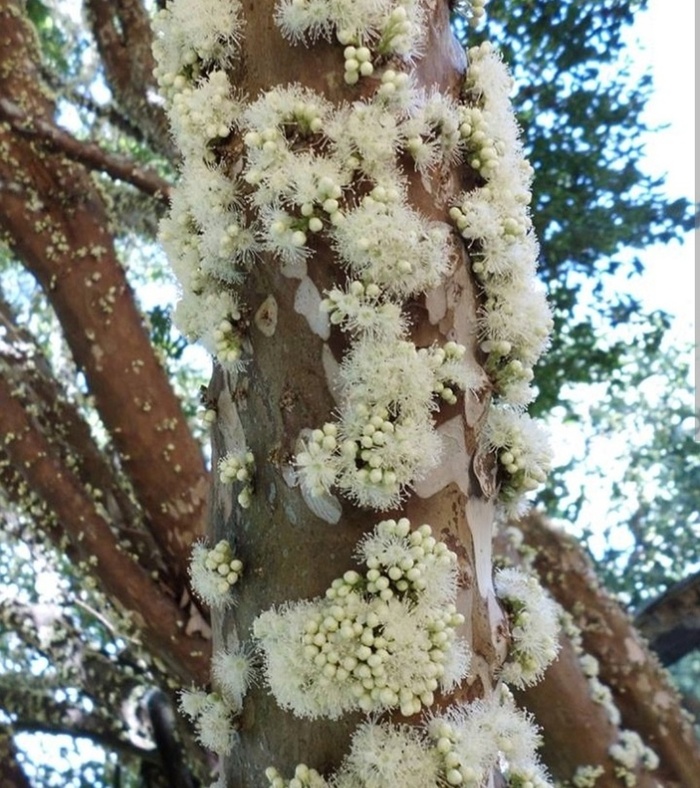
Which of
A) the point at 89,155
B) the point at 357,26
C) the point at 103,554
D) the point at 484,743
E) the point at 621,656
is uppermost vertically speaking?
the point at 89,155

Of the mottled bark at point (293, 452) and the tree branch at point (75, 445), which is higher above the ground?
the tree branch at point (75, 445)

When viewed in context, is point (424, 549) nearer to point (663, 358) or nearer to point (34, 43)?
point (34, 43)

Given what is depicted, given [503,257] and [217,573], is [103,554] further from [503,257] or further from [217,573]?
[503,257]

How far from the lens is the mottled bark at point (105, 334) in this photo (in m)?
1.66

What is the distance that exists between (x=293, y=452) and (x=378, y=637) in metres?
0.16

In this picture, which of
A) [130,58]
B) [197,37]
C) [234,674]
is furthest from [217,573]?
[130,58]

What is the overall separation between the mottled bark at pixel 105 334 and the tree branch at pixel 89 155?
3cm

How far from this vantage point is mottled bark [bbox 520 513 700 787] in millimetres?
1855

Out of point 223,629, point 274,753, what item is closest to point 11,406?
point 223,629

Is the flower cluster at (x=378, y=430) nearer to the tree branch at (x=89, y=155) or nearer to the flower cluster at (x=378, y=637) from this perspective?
the flower cluster at (x=378, y=637)

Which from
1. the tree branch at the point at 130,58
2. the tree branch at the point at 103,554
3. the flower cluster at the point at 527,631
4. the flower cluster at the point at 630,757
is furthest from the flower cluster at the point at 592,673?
the tree branch at the point at 130,58

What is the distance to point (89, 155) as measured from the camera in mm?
1580

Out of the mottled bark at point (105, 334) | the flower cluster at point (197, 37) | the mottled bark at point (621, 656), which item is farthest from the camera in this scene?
the mottled bark at point (621, 656)

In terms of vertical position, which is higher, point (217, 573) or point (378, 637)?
point (217, 573)
